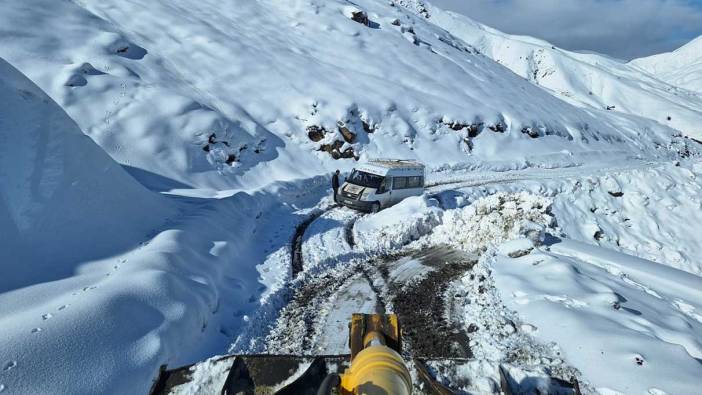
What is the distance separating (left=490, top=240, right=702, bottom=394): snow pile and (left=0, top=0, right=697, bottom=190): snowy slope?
15474 millimetres

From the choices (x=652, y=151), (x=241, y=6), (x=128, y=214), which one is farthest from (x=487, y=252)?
(x=652, y=151)

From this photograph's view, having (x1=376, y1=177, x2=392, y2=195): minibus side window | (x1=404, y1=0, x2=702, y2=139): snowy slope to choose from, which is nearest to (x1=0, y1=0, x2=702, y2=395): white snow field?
(x1=376, y1=177, x2=392, y2=195): minibus side window

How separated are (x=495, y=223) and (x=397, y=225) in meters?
3.47

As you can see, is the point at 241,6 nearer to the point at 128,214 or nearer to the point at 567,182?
the point at 567,182

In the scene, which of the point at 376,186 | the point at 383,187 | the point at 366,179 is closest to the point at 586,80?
the point at 383,187

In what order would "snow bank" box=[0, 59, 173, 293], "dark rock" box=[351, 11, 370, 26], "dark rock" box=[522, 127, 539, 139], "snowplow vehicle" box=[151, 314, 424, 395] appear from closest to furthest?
"snowplow vehicle" box=[151, 314, 424, 395] → "snow bank" box=[0, 59, 173, 293] → "dark rock" box=[522, 127, 539, 139] → "dark rock" box=[351, 11, 370, 26]

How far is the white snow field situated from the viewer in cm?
718

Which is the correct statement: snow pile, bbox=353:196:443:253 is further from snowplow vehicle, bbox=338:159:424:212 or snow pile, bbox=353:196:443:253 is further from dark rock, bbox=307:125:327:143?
dark rock, bbox=307:125:327:143

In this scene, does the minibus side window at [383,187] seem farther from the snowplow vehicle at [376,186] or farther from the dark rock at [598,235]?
the dark rock at [598,235]

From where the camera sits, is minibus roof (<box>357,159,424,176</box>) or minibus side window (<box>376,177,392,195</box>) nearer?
minibus side window (<box>376,177,392,195</box>)

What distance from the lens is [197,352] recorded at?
798 cm

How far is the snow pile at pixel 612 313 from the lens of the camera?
671 cm

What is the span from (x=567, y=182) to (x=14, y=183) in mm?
31062

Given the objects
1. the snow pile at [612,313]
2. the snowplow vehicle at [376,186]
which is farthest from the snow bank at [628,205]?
the snow pile at [612,313]
